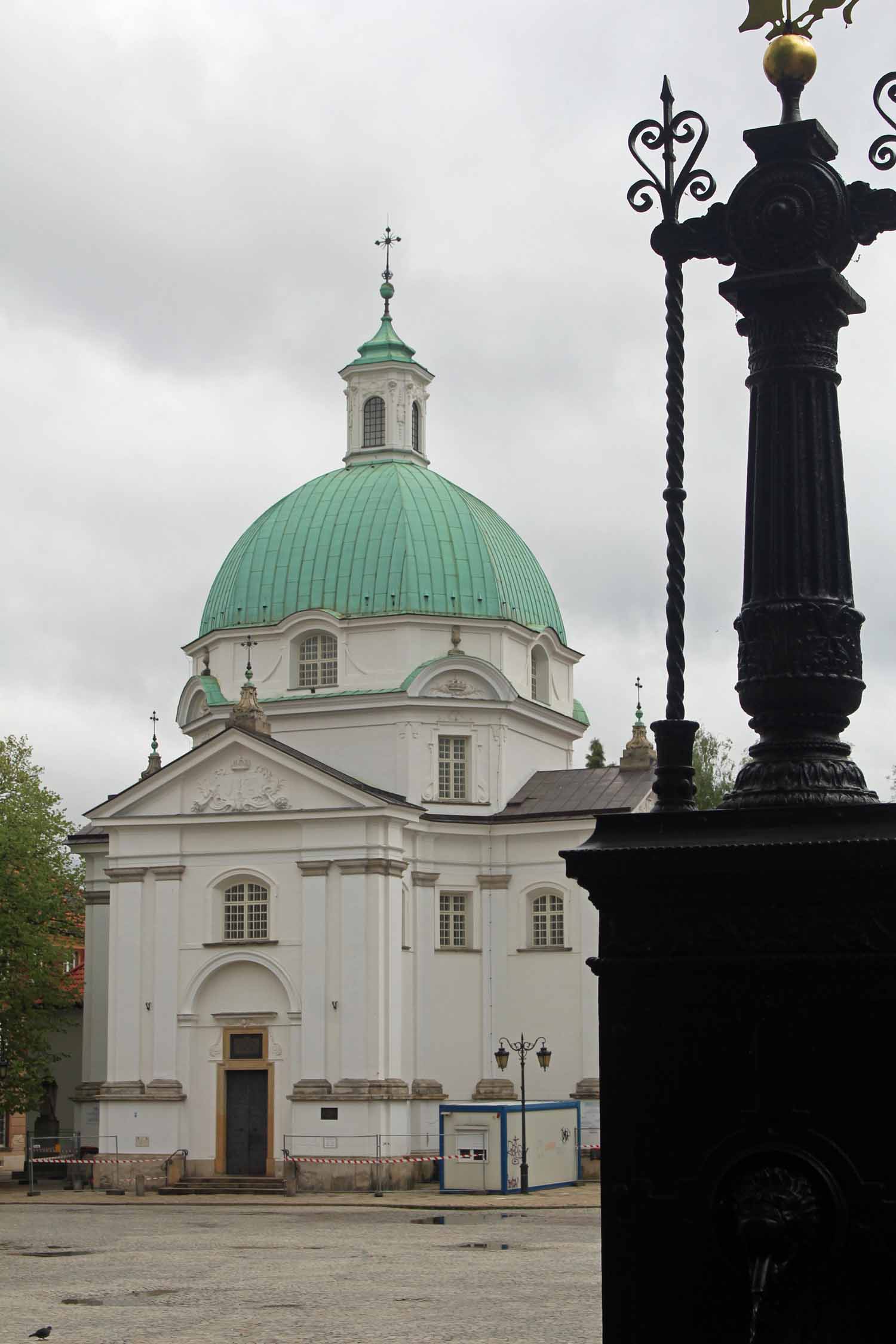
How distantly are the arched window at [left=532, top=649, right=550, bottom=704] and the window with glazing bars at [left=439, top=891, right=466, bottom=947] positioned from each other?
7.04 metres

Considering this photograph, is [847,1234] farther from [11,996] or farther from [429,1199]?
[11,996]

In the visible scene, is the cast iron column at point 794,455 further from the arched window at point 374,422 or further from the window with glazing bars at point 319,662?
the arched window at point 374,422

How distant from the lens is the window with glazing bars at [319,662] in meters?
52.9

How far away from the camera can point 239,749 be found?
48844 mm

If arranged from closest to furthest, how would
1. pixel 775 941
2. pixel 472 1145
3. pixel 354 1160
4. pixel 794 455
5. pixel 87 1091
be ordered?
1. pixel 775 941
2. pixel 794 455
3. pixel 472 1145
4. pixel 354 1160
5. pixel 87 1091

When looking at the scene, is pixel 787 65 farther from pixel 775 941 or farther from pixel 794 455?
pixel 775 941

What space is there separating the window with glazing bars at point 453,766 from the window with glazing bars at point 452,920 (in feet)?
8.67

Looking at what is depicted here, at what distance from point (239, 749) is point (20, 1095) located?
407 inches

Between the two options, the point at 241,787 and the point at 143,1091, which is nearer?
the point at 143,1091

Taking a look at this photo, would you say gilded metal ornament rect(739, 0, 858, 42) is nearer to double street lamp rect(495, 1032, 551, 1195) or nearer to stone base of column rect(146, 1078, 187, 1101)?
double street lamp rect(495, 1032, 551, 1195)

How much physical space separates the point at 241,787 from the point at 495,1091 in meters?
10.1

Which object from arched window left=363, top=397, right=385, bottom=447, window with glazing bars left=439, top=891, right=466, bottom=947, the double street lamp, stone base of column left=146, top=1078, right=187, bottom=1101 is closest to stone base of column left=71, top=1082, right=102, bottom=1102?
stone base of column left=146, top=1078, right=187, bottom=1101

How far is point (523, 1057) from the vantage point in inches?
1789

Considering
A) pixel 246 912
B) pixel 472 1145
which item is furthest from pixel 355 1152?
pixel 246 912
